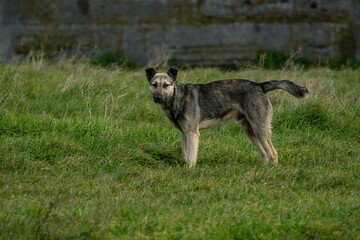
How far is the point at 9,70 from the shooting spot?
10781 millimetres

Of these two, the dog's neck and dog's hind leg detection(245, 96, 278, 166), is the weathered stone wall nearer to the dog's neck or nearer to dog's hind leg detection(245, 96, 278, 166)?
the dog's neck

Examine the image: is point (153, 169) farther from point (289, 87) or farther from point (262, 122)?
point (289, 87)

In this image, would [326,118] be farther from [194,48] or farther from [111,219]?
[194,48]

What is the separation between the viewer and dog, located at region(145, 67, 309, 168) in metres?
6.83

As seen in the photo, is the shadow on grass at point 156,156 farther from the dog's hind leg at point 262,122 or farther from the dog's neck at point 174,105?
the dog's hind leg at point 262,122

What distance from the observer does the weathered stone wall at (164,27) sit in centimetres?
1555

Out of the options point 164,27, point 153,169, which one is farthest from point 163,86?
point 164,27

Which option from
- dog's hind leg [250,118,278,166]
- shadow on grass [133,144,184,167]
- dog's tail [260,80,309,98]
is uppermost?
dog's tail [260,80,309,98]

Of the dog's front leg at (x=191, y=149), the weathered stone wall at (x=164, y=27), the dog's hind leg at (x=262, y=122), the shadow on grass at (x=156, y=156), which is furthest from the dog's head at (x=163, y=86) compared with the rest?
the weathered stone wall at (x=164, y=27)

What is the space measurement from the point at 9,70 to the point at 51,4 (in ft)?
17.9

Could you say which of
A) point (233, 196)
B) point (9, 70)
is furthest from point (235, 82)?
point (9, 70)

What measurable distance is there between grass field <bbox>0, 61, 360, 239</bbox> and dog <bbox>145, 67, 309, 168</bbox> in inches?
14.1

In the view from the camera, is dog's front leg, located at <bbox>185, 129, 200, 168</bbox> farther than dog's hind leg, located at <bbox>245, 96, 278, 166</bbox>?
No

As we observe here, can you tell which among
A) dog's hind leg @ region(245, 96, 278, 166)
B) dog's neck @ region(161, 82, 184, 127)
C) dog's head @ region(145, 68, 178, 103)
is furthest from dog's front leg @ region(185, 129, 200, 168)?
dog's hind leg @ region(245, 96, 278, 166)
